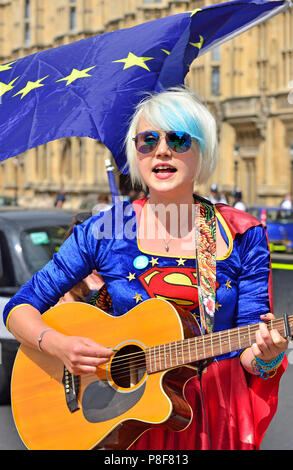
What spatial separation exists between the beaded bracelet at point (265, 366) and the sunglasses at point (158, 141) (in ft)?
2.46

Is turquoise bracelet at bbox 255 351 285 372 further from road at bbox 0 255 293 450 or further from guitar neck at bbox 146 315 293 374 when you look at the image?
road at bbox 0 255 293 450

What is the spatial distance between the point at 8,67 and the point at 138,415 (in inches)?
74.1

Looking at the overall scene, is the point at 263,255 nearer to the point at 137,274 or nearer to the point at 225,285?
the point at 225,285

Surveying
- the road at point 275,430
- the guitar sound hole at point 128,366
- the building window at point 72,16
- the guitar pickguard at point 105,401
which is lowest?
the road at point 275,430

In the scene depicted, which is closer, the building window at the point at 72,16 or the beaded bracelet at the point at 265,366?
the beaded bracelet at the point at 265,366

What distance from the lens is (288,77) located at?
27.8m

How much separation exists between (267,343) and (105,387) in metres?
0.62

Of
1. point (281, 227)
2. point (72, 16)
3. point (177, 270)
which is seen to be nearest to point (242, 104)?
point (281, 227)

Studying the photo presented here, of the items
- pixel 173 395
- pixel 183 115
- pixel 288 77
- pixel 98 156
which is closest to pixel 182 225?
pixel 183 115

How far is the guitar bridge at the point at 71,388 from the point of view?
98.2 inches

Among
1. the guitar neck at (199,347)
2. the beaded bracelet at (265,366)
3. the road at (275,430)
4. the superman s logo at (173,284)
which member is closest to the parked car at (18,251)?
the road at (275,430)

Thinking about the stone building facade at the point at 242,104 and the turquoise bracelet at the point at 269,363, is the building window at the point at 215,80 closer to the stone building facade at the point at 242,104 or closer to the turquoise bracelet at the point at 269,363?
the stone building facade at the point at 242,104

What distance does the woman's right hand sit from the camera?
7.71ft

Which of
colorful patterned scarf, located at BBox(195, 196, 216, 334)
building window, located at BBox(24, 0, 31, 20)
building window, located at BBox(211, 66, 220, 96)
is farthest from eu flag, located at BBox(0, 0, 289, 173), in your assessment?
building window, located at BBox(24, 0, 31, 20)
